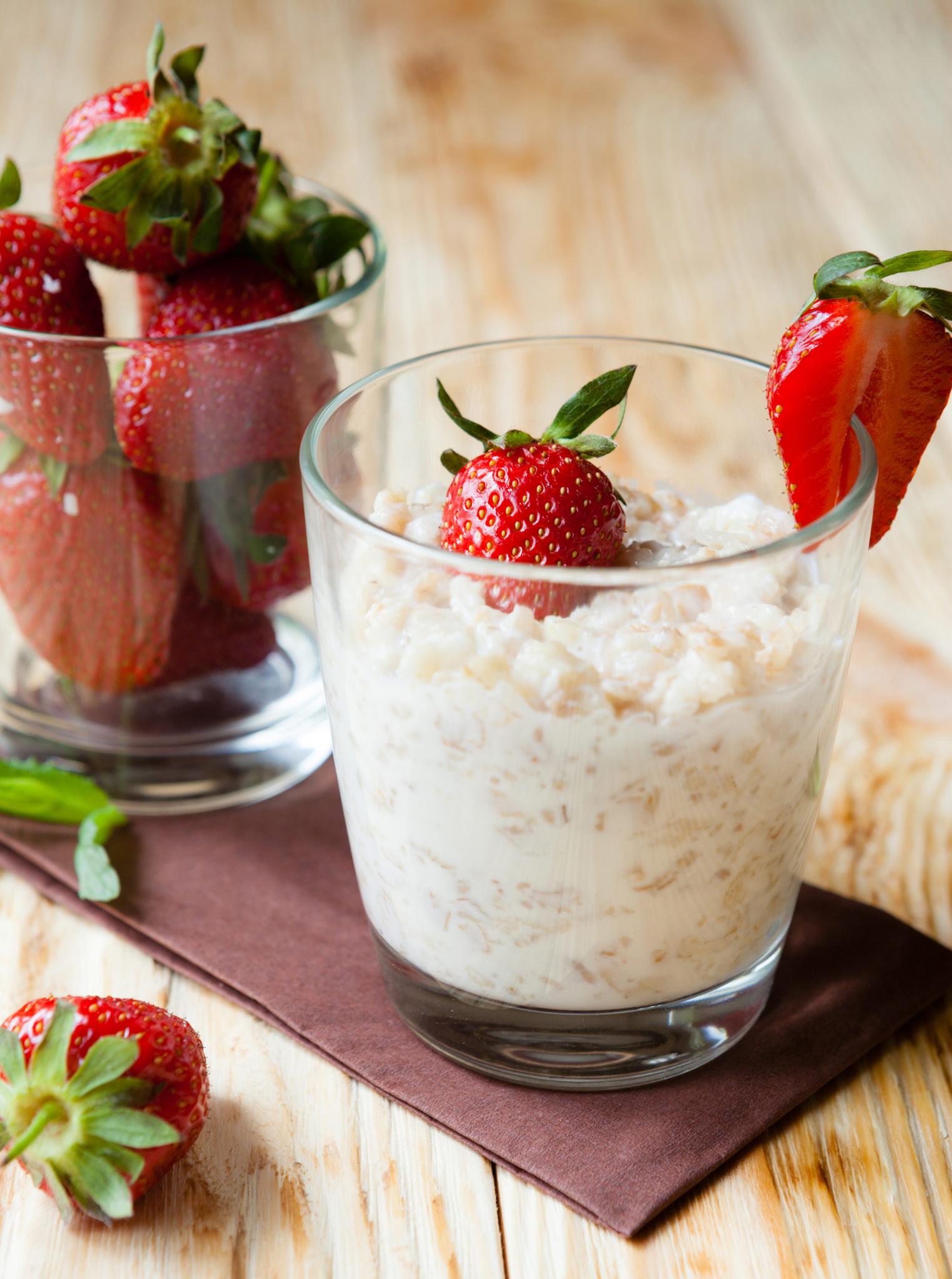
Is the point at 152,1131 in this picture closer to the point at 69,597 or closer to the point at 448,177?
the point at 69,597

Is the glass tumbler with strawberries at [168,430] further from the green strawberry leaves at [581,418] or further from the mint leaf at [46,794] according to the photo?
the green strawberry leaves at [581,418]

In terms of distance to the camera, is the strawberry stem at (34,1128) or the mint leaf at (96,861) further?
the mint leaf at (96,861)

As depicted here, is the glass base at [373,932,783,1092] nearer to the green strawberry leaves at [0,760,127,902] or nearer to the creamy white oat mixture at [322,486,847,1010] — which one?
the creamy white oat mixture at [322,486,847,1010]

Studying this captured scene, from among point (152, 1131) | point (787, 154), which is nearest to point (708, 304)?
point (787, 154)

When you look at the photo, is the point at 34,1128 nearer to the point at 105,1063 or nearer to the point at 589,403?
the point at 105,1063

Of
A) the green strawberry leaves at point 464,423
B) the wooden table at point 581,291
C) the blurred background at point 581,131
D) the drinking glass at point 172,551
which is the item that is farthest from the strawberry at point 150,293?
the blurred background at point 581,131
